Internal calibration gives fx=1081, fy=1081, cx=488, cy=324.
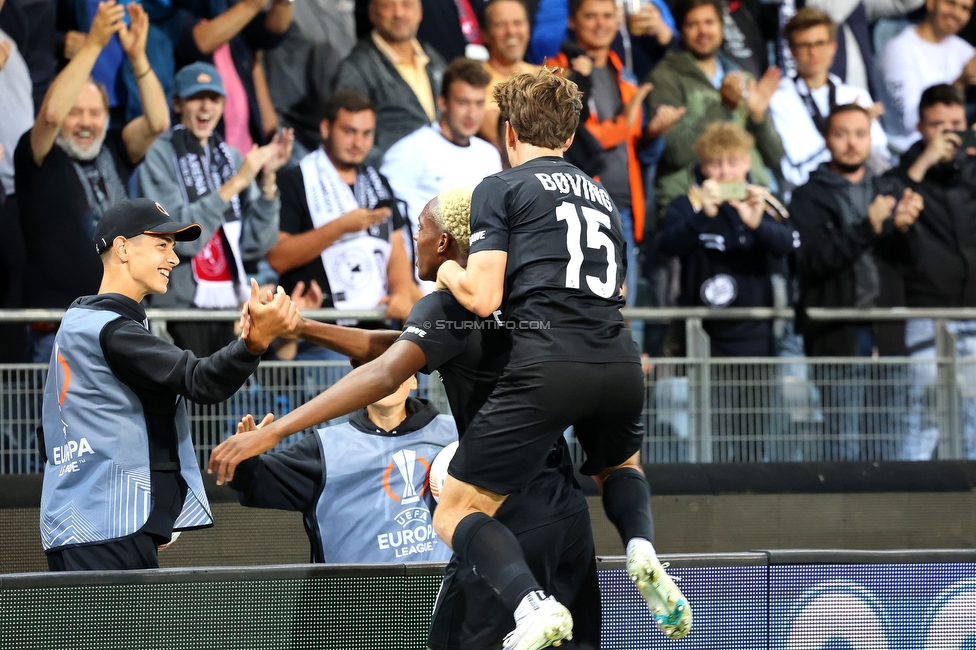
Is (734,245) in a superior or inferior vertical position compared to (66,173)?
inferior

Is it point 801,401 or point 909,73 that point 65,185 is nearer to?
point 801,401

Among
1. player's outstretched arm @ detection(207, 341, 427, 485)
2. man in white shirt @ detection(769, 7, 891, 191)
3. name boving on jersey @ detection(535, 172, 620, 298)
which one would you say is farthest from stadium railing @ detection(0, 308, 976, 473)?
name boving on jersey @ detection(535, 172, 620, 298)

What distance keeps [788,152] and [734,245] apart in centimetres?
138

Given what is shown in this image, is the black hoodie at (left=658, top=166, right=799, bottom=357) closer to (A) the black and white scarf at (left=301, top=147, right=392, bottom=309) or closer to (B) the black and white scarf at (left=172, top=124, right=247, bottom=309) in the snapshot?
(A) the black and white scarf at (left=301, top=147, right=392, bottom=309)

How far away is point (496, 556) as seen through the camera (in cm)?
304

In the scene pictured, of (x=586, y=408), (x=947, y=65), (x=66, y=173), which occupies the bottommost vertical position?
(x=586, y=408)

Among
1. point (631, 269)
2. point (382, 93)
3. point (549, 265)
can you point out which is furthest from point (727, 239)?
point (549, 265)

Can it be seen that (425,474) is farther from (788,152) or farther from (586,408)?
(788,152)

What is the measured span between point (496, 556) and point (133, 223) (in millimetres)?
1653

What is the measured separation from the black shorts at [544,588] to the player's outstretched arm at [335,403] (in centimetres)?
61

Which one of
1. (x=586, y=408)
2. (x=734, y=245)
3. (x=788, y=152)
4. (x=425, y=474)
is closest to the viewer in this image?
(x=586, y=408)

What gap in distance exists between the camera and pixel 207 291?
659cm

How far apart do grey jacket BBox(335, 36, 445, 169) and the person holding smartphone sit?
1.12 feet

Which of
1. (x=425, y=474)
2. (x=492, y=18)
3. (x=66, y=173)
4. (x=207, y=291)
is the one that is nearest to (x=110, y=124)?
(x=66, y=173)
